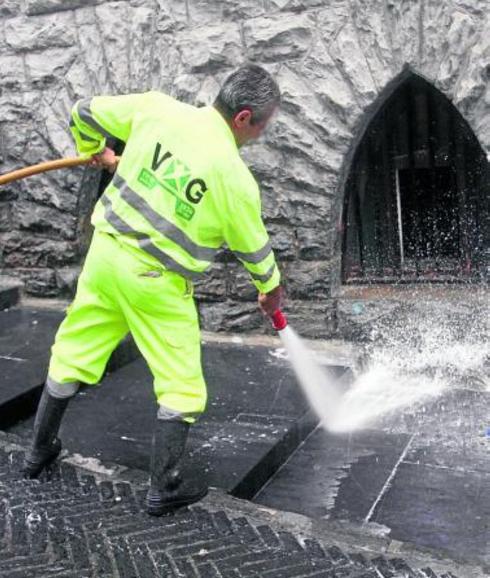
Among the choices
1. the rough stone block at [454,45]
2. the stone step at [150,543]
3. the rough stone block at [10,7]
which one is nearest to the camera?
the stone step at [150,543]

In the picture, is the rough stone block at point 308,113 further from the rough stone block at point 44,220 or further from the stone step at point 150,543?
the stone step at point 150,543

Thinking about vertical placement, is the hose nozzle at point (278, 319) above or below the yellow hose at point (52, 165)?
below

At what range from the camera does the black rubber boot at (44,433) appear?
3.45 m

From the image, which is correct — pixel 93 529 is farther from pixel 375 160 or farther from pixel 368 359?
pixel 375 160

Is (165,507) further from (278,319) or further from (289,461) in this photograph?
(289,461)

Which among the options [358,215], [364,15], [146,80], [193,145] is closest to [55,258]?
[146,80]

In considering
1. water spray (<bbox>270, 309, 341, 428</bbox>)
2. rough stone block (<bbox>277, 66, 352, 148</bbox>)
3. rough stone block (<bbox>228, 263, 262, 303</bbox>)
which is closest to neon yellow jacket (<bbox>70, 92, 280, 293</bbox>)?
water spray (<bbox>270, 309, 341, 428</bbox>)

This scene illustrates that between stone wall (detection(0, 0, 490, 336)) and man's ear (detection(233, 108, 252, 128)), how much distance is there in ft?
7.73

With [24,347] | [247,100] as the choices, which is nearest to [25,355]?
[24,347]

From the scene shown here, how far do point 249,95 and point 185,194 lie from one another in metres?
0.50

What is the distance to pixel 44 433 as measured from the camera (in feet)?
11.5

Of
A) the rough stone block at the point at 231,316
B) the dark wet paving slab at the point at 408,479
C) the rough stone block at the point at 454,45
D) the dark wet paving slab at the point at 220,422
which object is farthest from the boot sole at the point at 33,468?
the rough stone block at the point at 454,45

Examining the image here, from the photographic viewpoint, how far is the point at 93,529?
120 inches

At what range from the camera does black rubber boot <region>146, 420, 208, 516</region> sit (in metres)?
3.15
